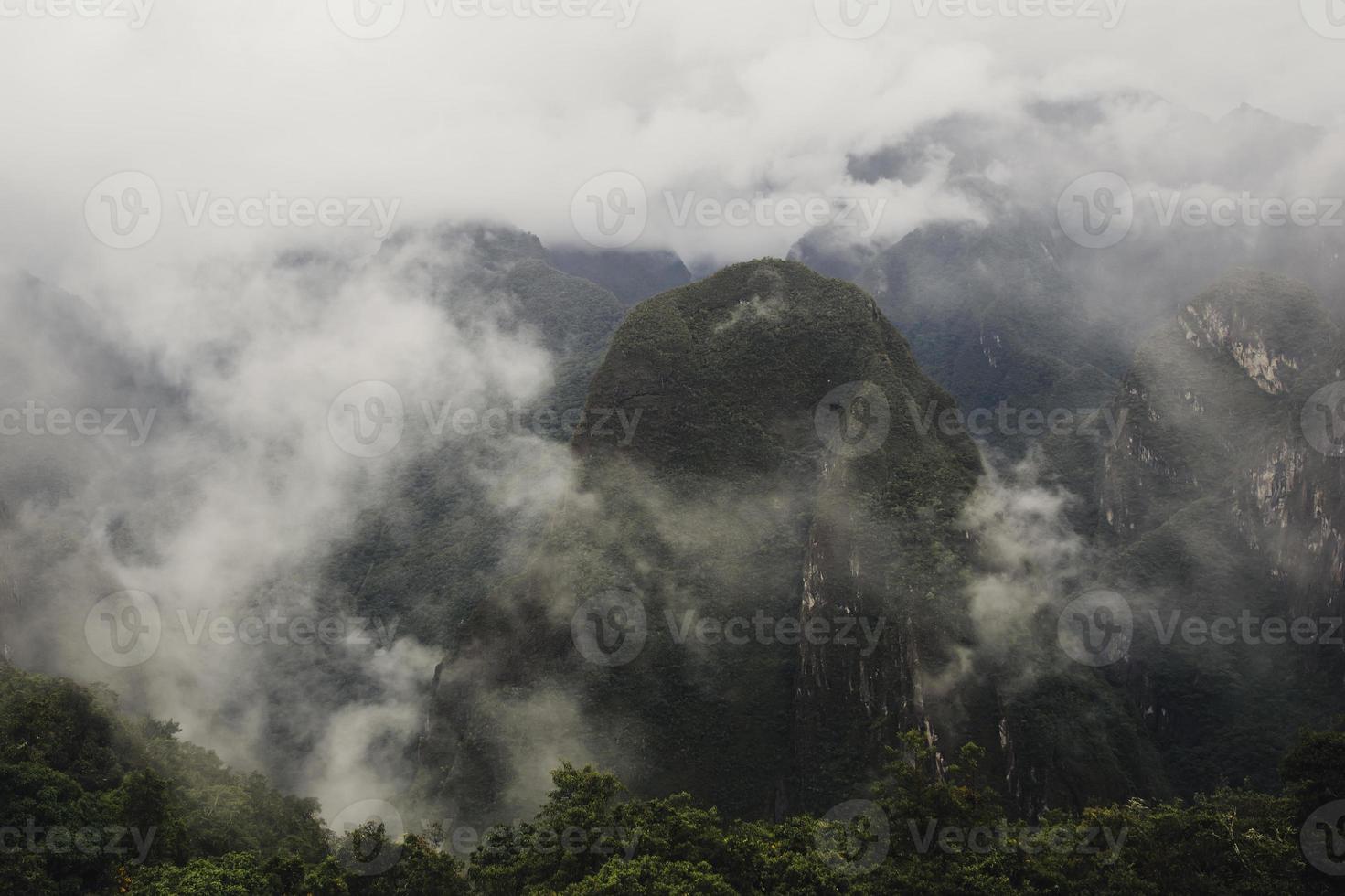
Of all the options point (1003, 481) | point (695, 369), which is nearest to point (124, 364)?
point (695, 369)

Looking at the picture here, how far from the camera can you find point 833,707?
4703 centimetres

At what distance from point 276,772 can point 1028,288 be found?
105 m

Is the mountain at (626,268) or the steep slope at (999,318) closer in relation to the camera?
the steep slope at (999,318)

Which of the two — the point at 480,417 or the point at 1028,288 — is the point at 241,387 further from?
the point at 1028,288
